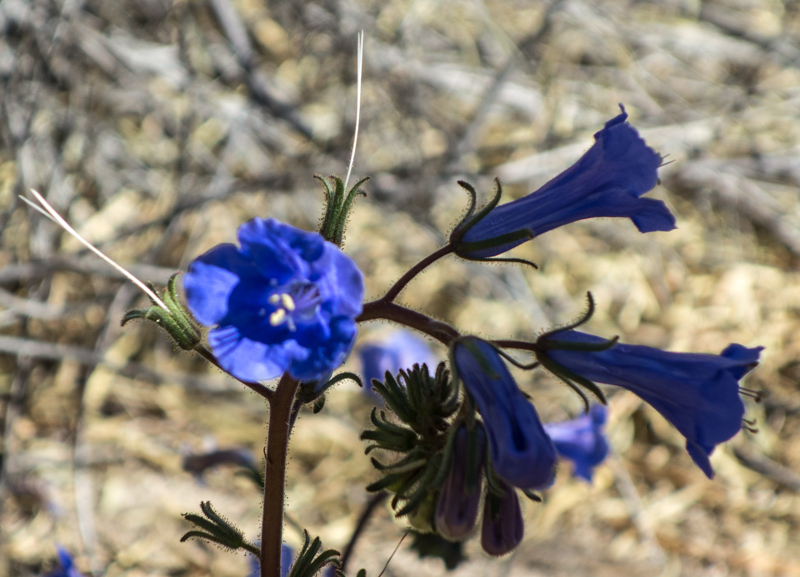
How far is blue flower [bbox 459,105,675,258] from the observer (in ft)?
5.98

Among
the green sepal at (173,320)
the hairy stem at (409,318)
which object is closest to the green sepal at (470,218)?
the hairy stem at (409,318)

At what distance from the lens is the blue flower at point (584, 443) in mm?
3139

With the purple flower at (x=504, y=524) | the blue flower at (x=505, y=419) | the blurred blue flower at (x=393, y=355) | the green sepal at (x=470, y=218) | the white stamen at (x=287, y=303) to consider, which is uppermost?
the blurred blue flower at (x=393, y=355)

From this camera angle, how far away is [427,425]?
187cm

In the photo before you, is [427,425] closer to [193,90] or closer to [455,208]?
[193,90]

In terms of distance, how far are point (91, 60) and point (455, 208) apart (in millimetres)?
3224

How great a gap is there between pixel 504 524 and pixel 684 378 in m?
0.57

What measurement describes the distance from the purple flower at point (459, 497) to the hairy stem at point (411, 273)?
36cm

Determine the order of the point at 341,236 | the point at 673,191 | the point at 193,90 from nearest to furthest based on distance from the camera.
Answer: the point at 341,236, the point at 193,90, the point at 673,191

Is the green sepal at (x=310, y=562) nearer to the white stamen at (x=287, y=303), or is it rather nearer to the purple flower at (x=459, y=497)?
the purple flower at (x=459, y=497)

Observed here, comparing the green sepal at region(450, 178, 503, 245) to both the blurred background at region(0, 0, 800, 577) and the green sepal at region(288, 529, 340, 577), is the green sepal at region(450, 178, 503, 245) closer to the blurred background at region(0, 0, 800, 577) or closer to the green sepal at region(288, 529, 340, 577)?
the green sepal at region(288, 529, 340, 577)

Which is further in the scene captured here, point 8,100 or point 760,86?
point 760,86

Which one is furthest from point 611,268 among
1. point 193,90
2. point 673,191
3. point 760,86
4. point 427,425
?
point 427,425

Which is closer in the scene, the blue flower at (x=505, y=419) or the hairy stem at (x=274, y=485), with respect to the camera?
the blue flower at (x=505, y=419)
